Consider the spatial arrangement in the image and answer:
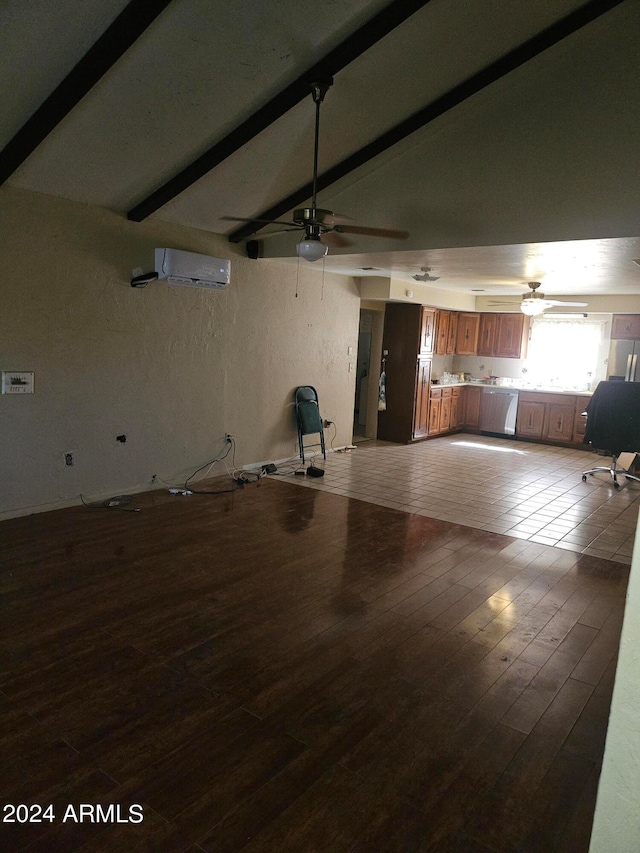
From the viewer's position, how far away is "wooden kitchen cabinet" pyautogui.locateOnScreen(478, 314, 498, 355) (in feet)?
31.8

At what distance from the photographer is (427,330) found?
8.67 meters

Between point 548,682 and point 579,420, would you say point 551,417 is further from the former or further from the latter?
point 548,682

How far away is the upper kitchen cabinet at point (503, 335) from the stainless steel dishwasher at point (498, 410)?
66 cm

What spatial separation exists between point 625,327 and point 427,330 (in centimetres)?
286

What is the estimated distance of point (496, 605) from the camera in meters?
3.39

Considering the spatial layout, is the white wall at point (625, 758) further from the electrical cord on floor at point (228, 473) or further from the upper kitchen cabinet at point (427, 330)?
the upper kitchen cabinet at point (427, 330)

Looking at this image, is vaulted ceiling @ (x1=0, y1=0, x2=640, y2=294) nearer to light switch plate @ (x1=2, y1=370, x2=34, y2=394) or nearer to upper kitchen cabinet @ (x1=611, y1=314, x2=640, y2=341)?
light switch plate @ (x1=2, y1=370, x2=34, y2=394)

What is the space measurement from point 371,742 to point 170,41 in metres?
3.66

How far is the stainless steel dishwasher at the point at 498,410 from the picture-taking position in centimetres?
935

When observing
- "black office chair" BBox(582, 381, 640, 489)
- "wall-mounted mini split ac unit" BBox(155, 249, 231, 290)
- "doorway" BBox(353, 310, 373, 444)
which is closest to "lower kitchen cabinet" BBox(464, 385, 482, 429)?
"doorway" BBox(353, 310, 373, 444)

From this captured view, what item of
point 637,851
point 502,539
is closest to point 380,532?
point 502,539

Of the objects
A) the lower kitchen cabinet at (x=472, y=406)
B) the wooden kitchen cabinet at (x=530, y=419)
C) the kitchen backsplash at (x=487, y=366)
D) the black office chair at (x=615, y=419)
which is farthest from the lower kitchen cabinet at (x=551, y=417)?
the black office chair at (x=615, y=419)

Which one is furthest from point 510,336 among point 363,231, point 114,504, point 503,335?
point 114,504

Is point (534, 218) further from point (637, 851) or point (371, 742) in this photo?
point (637, 851)
